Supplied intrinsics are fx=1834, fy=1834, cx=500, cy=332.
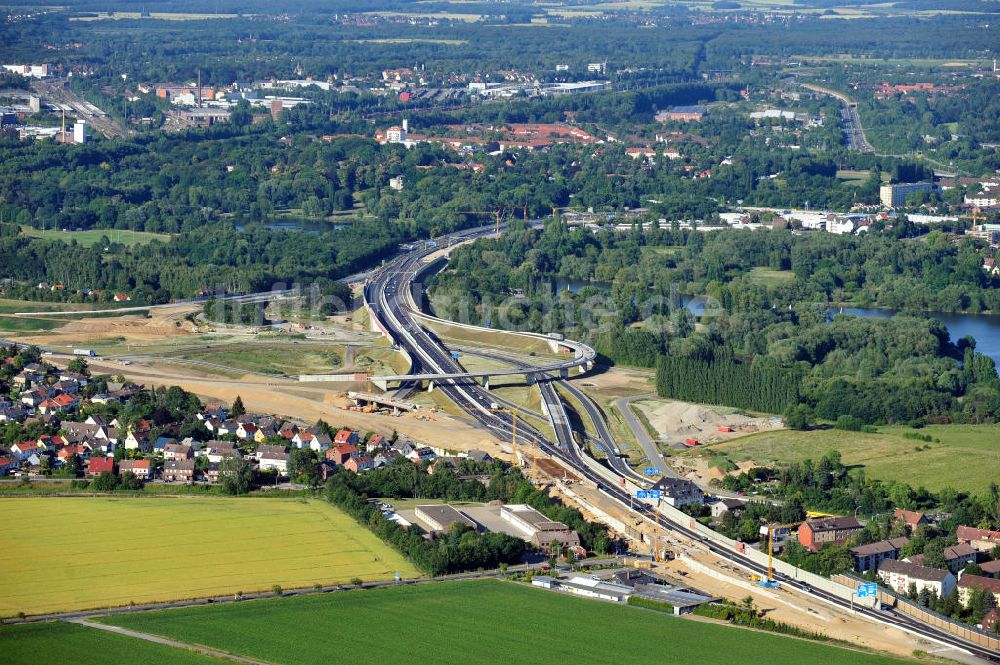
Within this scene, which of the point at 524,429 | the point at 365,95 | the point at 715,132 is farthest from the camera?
the point at 365,95

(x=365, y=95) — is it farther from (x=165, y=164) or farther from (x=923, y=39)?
(x=923, y=39)

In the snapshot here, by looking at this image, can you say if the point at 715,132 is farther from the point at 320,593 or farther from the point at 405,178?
the point at 320,593

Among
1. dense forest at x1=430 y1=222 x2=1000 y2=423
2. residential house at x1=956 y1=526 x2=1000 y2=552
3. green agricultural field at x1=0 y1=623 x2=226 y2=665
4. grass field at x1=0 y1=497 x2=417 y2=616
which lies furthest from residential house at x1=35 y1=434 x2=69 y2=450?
residential house at x1=956 y1=526 x2=1000 y2=552

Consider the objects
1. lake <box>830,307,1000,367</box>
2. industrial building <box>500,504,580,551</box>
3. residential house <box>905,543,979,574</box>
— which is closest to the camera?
residential house <box>905,543,979,574</box>

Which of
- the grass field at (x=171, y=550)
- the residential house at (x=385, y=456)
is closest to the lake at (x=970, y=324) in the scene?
the residential house at (x=385, y=456)

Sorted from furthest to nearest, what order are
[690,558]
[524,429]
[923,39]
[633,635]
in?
1. [923,39]
2. [524,429]
3. [690,558]
4. [633,635]

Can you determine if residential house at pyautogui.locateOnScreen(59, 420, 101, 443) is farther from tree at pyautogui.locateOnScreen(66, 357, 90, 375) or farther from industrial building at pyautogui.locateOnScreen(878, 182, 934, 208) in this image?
industrial building at pyautogui.locateOnScreen(878, 182, 934, 208)

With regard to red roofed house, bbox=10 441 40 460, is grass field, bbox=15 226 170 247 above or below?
below

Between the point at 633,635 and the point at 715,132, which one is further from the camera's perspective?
the point at 715,132

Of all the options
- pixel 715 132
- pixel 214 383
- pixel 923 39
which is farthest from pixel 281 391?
pixel 923 39
